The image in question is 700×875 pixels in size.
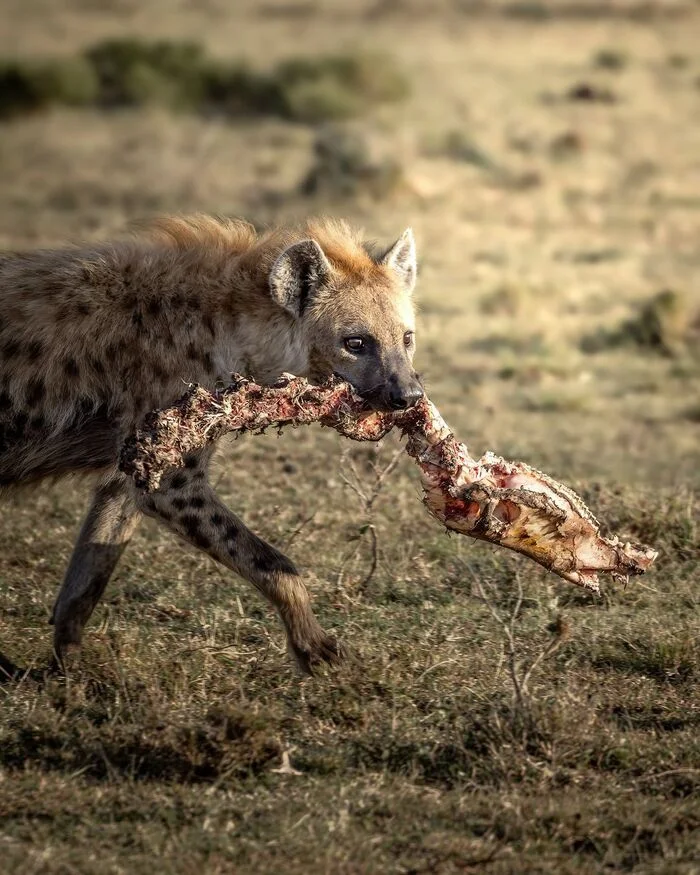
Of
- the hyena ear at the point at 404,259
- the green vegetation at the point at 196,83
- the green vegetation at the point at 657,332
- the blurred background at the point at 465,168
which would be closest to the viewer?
the hyena ear at the point at 404,259

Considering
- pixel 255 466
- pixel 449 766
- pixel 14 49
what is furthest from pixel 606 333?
pixel 14 49

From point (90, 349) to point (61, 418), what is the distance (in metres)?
0.22

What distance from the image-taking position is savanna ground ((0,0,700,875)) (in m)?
3.29

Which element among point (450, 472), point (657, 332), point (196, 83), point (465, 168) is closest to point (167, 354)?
point (450, 472)

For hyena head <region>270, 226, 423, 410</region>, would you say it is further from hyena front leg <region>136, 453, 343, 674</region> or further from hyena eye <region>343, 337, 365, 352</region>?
hyena front leg <region>136, 453, 343, 674</region>

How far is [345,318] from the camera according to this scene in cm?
445

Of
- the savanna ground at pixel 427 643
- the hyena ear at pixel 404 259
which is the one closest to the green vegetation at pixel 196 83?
the savanna ground at pixel 427 643

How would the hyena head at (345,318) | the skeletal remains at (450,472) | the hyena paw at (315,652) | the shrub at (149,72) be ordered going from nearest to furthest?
1. the skeletal remains at (450,472)
2. the hyena paw at (315,652)
3. the hyena head at (345,318)
4. the shrub at (149,72)

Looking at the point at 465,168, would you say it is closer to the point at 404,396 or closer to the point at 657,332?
the point at 657,332

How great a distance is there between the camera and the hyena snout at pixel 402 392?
4.15 m

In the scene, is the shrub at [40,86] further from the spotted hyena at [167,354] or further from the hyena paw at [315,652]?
the hyena paw at [315,652]

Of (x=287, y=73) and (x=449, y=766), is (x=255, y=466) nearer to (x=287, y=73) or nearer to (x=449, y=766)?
(x=449, y=766)

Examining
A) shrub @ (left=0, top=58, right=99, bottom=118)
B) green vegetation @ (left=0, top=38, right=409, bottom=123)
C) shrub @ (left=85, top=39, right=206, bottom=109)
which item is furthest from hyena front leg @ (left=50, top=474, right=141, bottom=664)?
shrub @ (left=85, top=39, right=206, bottom=109)

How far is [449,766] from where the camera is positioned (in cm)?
361
